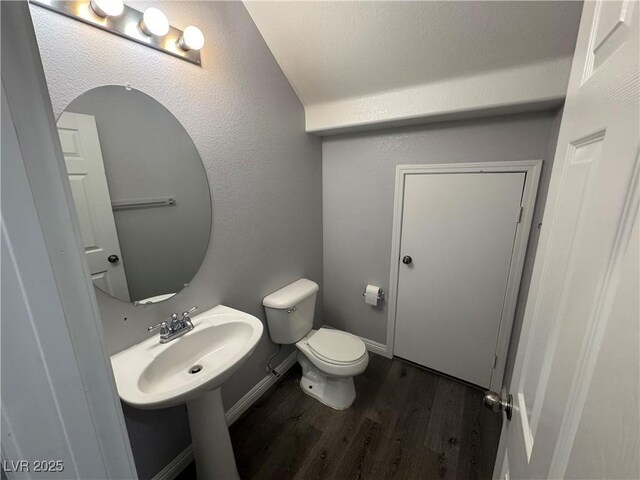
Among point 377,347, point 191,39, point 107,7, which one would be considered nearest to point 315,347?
point 377,347

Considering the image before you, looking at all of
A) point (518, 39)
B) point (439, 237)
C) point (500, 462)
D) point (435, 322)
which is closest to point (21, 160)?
point (500, 462)

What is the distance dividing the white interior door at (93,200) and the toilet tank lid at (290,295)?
32.7 inches

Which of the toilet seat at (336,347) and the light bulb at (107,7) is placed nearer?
the light bulb at (107,7)

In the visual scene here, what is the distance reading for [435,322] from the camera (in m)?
1.98

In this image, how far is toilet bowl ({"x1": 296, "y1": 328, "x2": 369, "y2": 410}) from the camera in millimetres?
1658

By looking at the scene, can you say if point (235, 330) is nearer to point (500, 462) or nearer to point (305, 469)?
point (305, 469)

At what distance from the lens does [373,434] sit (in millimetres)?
1589

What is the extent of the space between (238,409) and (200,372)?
72 centimetres

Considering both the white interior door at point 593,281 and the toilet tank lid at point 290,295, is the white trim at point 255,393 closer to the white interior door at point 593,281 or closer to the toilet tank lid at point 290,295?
the toilet tank lid at point 290,295

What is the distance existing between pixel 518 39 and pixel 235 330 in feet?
6.35

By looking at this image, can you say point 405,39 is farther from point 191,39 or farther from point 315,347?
point 315,347

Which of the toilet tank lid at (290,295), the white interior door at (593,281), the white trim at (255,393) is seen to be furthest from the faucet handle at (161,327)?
the white interior door at (593,281)

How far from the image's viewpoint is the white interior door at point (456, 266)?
1.62 m

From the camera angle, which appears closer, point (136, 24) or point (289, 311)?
point (136, 24)
